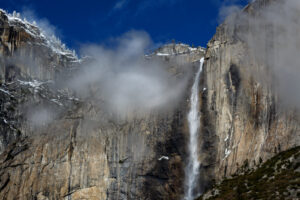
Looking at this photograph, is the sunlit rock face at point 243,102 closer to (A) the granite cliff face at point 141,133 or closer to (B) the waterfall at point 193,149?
(A) the granite cliff face at point 141,133

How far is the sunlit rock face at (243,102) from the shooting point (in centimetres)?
7156

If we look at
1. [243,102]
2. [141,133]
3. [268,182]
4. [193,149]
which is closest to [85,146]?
[141,133]

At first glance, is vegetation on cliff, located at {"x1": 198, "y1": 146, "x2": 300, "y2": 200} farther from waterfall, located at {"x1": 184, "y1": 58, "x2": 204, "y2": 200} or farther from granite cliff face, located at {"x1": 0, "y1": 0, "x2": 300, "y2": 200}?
waterfall, located at {"x1": 184, "y1": 58, "x2": 204, "y2": 200}

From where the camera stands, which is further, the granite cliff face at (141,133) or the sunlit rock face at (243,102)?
the granite cliff face at (141,133)

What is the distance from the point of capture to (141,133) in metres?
88.6

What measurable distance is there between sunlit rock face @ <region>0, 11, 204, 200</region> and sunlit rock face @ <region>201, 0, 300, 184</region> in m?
6.60

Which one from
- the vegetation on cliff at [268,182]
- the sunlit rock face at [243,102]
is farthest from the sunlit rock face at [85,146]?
the vegetation on cliff at [268,182]

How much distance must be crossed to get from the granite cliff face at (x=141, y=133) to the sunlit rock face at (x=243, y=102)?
0.16 metres

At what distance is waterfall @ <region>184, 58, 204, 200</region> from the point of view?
80.8 metres

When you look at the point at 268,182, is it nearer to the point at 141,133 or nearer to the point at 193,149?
the point at 193,149

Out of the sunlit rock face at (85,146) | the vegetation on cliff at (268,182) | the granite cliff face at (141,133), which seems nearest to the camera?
the vegetation on cliff at (268,182)

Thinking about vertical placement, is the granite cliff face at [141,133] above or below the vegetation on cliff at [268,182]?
above

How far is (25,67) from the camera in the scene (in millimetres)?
102562

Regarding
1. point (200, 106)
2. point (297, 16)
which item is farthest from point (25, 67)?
point (297, 16)
